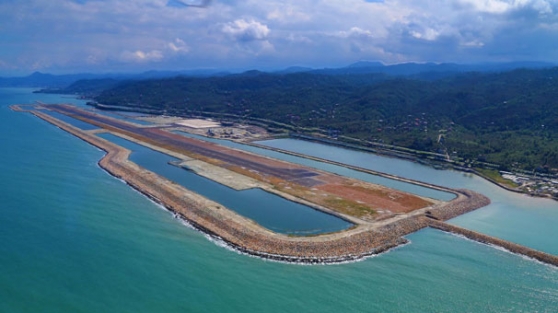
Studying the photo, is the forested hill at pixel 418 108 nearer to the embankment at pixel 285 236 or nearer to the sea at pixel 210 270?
the embankment at pixel 285 236

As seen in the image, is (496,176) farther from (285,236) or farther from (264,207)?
(285,236)

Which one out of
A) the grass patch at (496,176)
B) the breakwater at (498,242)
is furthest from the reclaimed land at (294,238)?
the grass patch at (496,176)

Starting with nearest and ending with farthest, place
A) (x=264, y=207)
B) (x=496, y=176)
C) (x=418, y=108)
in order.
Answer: (x=264, y=207) → (x=496, y=176) → (x=418, y=108)

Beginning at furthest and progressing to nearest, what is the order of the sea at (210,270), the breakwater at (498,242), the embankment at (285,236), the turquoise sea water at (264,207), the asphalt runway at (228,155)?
the asphalt runway at (228,155) < the turquoise sea water at (264,207) < the breakwater at (498,242) < the embankment at (285,236) < the sea at (210,270)

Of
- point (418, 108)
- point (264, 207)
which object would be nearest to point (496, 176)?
point (264, 207)

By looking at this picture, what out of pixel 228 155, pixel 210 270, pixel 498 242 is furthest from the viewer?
pixel 228 155

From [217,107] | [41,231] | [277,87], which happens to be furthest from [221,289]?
[277,87]

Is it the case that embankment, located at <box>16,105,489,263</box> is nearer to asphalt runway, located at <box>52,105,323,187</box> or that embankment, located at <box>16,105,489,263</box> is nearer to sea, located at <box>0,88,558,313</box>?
sea, located at <box>0,88,558,313</box>

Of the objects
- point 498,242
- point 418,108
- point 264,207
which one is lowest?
point 264,207
